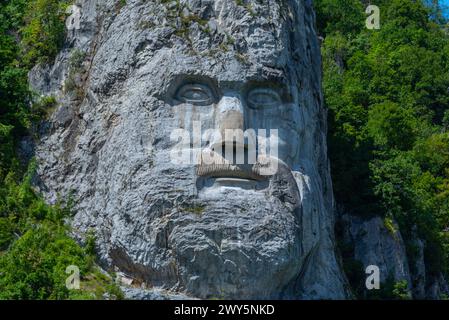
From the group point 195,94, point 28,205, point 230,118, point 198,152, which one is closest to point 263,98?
point 230,118

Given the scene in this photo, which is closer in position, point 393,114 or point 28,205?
point 28,205

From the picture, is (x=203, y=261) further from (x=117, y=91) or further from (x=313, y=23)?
(x=313, y=23)

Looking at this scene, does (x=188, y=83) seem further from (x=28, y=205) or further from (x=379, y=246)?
(x=379, y=246)

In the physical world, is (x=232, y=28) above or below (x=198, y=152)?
above

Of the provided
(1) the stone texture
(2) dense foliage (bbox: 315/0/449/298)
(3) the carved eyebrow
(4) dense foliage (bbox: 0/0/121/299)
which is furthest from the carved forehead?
(2) dense foliage (bbox: 315/0/449/298)

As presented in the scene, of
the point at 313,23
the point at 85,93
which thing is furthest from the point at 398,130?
the point at 85,93

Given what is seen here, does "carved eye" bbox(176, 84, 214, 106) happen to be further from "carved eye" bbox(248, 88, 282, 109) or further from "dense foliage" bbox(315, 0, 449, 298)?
"dense foliage" bbox(315, 0, 449, 298)
